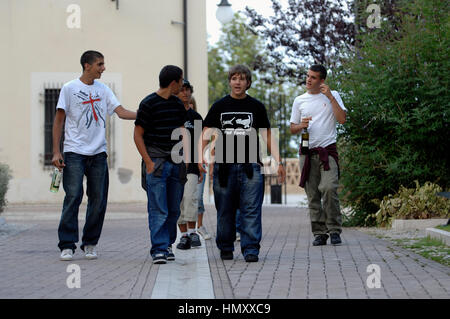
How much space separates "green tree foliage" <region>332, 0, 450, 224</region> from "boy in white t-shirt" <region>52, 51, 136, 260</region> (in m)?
4.94

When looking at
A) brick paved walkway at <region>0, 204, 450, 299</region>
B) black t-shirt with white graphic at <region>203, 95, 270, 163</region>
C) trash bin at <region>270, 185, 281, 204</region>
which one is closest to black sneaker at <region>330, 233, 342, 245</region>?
brick paved walkway at <region>0, 204, 450, 299</region>

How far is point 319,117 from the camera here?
9.65 meters

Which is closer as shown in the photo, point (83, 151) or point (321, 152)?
point (83, 151)

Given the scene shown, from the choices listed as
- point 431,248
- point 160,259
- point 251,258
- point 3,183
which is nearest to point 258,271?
point 251,258

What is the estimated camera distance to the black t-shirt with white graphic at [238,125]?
8141 mm

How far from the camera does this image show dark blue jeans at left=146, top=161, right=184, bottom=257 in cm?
777

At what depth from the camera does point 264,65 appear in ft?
64.2

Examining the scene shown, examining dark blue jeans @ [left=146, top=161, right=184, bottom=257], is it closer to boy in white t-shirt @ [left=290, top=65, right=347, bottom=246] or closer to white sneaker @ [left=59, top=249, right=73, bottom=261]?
white sneaker @ [left=59, top=249, right=73, bottom=261]

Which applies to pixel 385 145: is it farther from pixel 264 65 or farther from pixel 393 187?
pixel 264 65

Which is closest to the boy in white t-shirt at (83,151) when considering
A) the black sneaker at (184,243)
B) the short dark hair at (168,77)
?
the short dark hair at (168,77)

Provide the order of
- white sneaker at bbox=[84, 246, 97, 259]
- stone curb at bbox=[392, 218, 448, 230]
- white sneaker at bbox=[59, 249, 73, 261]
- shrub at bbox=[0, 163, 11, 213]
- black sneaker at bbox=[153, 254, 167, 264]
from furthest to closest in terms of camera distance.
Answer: shrub at bbox=[0, 163, 11, 213], stone curb at bbox=[392, 218, 448, 230], white sneaker at bbox=[84, 246, 97, 259], white sneaker at bbox=[59, 249, 73, 261], black sneaker at bbox=[153, 254, 167, 264]

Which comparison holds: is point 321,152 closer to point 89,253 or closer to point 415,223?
point 89,253

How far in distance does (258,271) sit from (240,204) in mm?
1170

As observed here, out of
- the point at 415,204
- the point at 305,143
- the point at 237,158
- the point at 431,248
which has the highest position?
the point at 305,143
